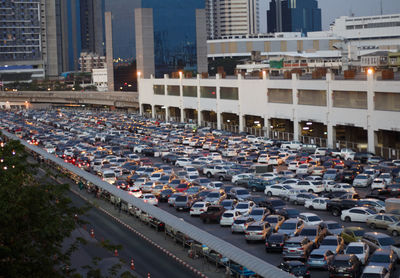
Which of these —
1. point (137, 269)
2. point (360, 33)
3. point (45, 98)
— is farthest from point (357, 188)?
point (360, 33)

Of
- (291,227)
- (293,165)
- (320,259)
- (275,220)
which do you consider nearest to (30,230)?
(320,259)

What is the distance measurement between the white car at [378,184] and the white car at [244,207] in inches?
363

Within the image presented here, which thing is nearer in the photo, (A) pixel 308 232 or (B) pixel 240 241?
(A) pixel 308 232

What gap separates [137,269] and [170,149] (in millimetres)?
39745

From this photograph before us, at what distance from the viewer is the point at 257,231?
102 ft

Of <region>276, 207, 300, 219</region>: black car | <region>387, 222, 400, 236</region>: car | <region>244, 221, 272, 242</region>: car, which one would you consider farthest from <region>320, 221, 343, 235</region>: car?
<region>276, 207, 300, 219</region>: black car

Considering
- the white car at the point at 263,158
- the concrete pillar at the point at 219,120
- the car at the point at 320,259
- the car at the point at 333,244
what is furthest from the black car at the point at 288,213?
the concrete pillar at the point at 219,120

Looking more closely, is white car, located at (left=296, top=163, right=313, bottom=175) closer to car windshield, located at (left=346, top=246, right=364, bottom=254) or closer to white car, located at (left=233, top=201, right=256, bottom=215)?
white car, located at (left=233, top=201, right=256, bottom=215)

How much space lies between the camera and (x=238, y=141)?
70.8 meters

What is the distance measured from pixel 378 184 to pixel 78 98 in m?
113

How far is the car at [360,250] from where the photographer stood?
26.1 m

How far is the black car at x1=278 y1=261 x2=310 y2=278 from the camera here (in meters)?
24.5

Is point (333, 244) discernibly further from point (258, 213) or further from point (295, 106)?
point (295, 106)

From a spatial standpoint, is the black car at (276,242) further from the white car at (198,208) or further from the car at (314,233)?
the white car at (198,208)
